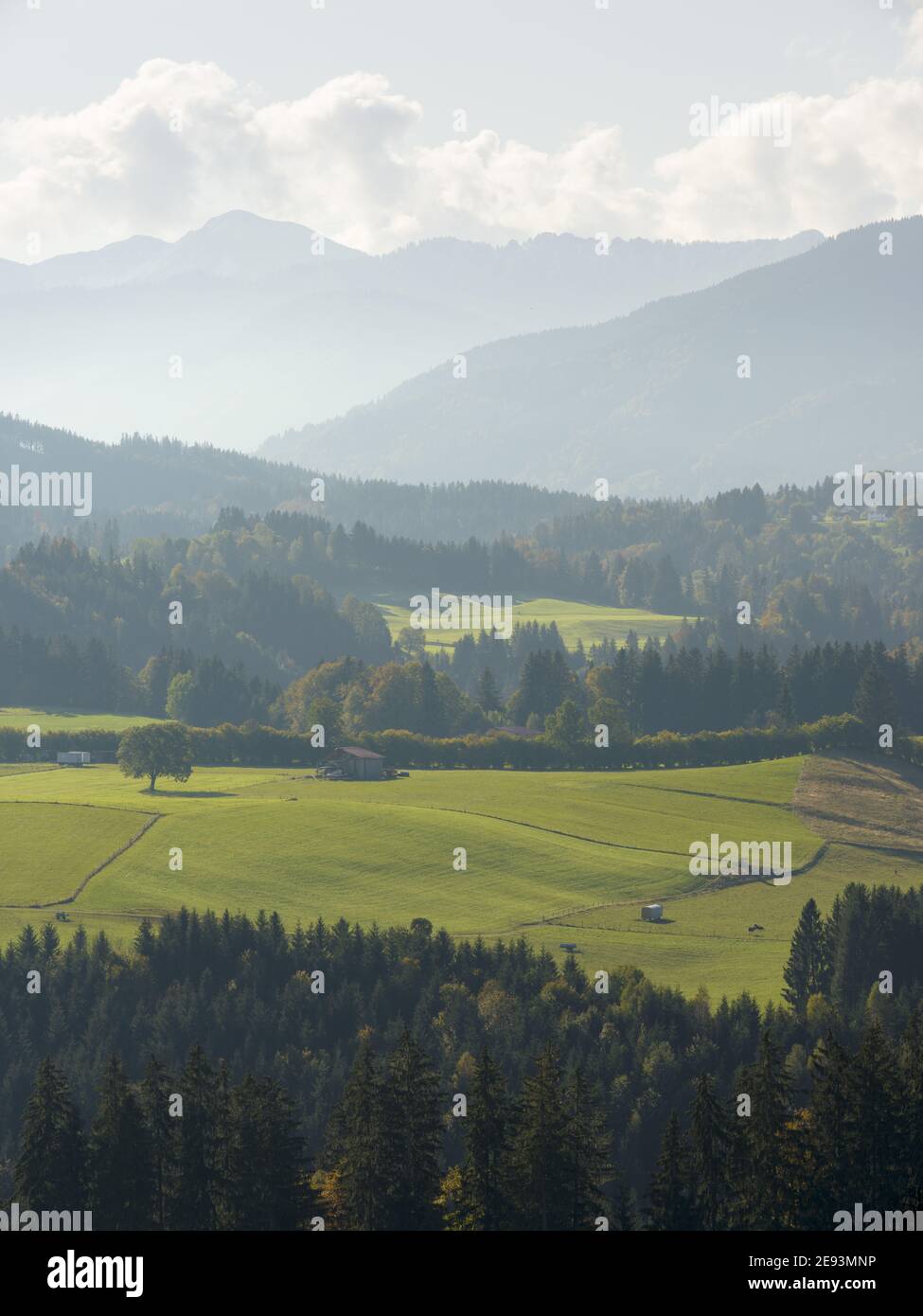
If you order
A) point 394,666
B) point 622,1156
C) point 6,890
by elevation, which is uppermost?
point 394,666

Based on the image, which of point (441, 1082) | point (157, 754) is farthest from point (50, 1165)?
point (157, 754)

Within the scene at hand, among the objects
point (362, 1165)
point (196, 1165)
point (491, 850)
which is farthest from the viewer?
point (491, 850)

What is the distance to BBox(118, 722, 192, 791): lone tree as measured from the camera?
144 meters

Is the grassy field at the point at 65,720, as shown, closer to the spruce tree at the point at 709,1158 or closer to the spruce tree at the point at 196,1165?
the spruce tree at the point at 196,1165

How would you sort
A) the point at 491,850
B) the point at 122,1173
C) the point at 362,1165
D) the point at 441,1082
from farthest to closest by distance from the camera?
the point at 491,850
the point at 441,1082
the point at 362,1165
the point at 122,1173

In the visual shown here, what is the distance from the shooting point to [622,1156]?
2849 inches

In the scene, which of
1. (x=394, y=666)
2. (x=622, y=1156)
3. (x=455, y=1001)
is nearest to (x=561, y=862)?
(x=455, y=1001)

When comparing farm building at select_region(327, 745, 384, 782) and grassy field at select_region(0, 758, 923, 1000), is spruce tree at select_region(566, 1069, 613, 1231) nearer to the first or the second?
grassy field at select_region(0, 758, 923, 1000)

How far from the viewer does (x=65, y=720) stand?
18412 cm

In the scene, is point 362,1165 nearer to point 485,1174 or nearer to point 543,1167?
point 485,1174

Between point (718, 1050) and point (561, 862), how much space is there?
38.6 meters

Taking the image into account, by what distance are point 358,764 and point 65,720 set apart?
47.0 metres
